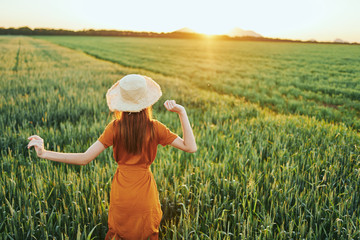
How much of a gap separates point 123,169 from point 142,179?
0.16m

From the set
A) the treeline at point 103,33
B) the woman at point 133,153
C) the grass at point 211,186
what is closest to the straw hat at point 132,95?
the woman at point 133,153

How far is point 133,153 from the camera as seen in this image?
1.74 m

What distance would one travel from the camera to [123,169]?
1785 millimetres

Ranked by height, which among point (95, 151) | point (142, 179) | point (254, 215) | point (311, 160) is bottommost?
point (254, 215)

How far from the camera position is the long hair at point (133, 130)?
65.9 inches

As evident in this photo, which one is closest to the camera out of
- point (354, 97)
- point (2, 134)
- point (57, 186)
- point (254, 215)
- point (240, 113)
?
point (254, 215)

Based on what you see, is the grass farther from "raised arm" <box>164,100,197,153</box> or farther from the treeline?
the treeline

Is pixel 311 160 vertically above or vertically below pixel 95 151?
below

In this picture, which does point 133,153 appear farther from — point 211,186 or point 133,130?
point 211,186

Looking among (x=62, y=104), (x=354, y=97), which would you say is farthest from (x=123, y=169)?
(x=354, y=97)

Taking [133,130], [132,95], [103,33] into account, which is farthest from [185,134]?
[103,33]

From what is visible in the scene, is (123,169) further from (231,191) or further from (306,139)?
(306,139)

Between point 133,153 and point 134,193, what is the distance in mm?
279

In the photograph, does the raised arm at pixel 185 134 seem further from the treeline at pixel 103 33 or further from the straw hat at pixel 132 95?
the treeline at pixel 103 33
